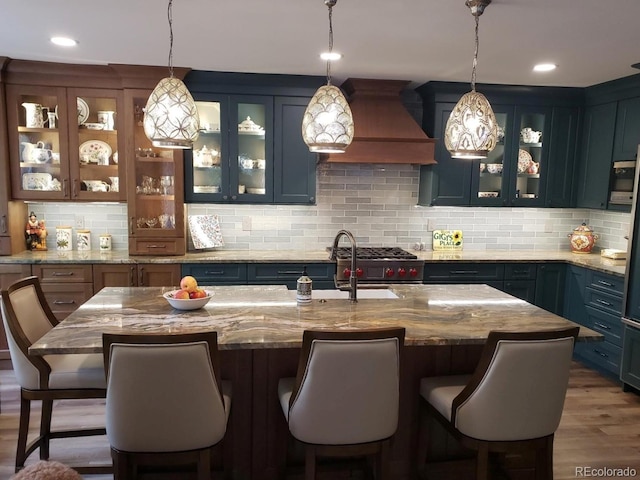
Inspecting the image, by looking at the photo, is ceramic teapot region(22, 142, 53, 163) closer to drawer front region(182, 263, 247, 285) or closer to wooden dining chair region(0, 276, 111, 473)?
drawer front region(182, 263, 247, 285)

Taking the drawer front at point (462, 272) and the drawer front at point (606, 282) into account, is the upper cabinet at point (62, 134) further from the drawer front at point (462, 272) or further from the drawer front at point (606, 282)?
the drawer front at point (606, 282)

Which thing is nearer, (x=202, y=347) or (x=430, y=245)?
(x=202, y=347)

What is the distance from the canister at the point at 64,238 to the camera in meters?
4.42

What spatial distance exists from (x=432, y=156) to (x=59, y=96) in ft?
10.6

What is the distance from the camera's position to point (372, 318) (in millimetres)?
2387

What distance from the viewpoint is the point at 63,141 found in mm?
4129

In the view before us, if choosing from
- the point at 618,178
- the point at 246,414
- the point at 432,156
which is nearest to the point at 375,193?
the point at 432,156

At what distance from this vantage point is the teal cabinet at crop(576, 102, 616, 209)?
4.43 m

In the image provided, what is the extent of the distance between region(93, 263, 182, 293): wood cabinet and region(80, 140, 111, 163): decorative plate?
96 centimetres

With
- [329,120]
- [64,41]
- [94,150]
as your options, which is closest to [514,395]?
[329,120]

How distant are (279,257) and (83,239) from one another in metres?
1.80

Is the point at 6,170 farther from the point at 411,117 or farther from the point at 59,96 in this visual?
the point at 411,117

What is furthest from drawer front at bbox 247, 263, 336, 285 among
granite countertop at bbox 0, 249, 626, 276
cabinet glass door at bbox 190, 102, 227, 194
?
cabinet glass door at bbox 190, 102, 227, 194

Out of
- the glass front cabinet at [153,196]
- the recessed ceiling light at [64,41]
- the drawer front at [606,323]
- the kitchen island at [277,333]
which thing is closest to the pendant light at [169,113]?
the kitchen island at [277,333]
